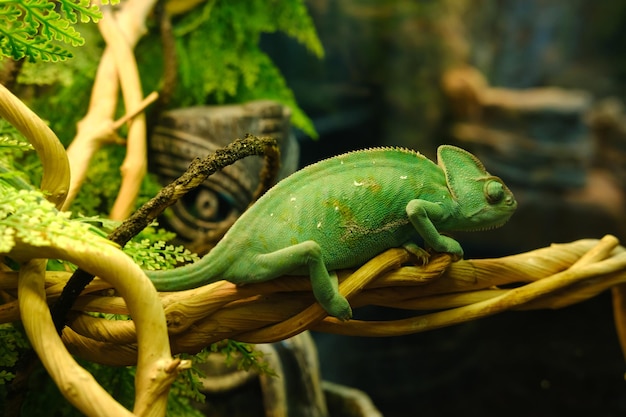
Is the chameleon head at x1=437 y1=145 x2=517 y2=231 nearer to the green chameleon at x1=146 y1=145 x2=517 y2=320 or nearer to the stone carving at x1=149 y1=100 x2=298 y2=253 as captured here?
the green chameleon at x1=146 y1=145 x2=517 y2=320

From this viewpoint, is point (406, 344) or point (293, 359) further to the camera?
point (406, 344)

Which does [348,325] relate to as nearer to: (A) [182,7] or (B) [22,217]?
(B) [22,217]

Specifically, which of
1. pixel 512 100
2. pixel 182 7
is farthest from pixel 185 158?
pixel 512 100

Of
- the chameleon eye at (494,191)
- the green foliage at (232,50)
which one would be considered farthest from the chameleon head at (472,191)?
the green foliage at (232,50)

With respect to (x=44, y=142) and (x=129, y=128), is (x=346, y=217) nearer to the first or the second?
(x=44, y=142)

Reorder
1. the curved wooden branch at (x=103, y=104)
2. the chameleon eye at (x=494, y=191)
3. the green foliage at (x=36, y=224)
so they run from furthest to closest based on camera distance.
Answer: the curved wooden branch at (x=103, y=104) → the chameleon eye at (x=494, y=191) → the green foliage at (x=36, y=224)

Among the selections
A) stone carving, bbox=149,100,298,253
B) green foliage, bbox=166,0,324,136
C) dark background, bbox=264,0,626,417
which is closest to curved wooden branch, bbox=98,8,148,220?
stone carving, bbox=149,100,298,253

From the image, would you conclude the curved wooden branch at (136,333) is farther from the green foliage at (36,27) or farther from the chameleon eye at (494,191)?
the chameleon eye at (494,191)

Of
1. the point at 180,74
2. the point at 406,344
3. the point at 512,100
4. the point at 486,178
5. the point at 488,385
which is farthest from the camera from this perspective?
the point at 512,100
